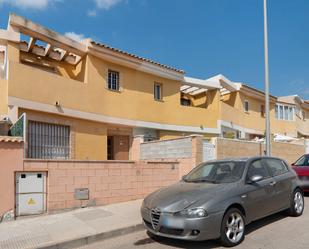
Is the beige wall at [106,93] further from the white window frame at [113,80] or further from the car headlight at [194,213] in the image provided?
the car headlight at [194,213]

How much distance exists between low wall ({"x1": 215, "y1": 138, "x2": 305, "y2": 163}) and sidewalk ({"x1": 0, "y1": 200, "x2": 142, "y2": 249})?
4990 mm

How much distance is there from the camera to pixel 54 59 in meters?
15.2

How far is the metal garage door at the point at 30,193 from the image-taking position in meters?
8.20

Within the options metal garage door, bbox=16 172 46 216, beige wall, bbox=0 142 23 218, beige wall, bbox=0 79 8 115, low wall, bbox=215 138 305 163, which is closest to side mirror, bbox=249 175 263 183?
metal garage door, bbox=16 172 46 216

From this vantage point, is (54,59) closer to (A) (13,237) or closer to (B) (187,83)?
(B) (187,83)

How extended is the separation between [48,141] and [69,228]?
6.19 meters

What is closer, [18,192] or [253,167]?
[253,167]

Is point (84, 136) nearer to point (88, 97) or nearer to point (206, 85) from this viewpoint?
point (88, 97)

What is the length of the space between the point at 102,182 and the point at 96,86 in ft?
20.0

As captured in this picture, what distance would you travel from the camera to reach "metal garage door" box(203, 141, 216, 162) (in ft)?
39.4

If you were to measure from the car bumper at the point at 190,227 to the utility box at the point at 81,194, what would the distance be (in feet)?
13.1

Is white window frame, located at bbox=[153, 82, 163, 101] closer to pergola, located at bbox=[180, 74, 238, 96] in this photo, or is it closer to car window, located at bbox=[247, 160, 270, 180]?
pergola, located at bbox=[180, 74, 238, 96]

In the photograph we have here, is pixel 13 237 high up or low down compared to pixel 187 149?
down

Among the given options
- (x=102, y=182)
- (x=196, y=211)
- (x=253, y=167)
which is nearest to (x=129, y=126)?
(x=102, y=182)
